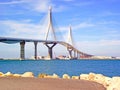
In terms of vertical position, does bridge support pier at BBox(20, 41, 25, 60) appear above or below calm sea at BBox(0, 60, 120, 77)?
above

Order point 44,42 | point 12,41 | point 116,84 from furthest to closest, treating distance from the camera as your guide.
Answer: point 44,42 → point 12,41 → point 116,84

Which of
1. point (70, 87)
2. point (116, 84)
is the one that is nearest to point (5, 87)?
point (70, 87)

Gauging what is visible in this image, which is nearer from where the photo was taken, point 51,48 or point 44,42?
point 44,42

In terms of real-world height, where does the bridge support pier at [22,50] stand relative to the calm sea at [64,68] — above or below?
above

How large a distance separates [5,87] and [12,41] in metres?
57.3

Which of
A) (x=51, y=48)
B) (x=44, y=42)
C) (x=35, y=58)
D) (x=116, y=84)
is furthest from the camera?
(x=35, y=58)

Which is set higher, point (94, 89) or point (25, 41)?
point (25, 41)

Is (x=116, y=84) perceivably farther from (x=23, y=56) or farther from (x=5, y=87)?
(x=23, y=56)

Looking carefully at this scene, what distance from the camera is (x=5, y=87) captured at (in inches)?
478

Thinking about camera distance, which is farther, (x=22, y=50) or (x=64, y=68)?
(x=22, y=50)

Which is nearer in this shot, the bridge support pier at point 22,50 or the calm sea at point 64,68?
the calm sea at point 64,68

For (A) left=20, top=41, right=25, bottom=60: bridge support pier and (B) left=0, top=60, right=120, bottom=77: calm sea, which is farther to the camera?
(A) left=20, top=41, right=25, bottom=60: bridge support pier

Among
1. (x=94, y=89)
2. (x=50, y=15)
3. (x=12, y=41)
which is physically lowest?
(x=94, y=89)

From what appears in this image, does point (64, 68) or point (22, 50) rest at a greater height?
point (22, 50)
